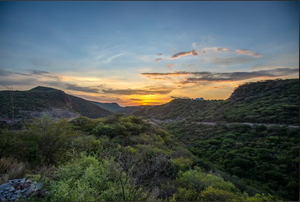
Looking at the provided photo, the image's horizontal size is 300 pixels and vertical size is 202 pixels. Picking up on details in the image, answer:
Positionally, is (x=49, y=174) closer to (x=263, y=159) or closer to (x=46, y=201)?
(x=46, y=201)

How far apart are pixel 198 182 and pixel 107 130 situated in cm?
736

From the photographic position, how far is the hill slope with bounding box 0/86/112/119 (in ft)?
40.8

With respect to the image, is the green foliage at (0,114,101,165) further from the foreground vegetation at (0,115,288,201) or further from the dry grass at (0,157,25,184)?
the dry grass at (0,157,25,184)

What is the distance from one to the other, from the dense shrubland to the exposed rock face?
33.4 ft

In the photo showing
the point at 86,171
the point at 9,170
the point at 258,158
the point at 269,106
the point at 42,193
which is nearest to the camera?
the point at 42,193

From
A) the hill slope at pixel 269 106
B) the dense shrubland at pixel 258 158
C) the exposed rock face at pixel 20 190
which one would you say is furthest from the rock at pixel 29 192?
the hill slope at pixel 269 106

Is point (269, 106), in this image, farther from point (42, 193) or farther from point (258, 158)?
point (42, 193)

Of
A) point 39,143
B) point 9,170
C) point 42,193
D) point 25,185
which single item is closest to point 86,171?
point 42,193

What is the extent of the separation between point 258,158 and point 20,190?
16.0 metres

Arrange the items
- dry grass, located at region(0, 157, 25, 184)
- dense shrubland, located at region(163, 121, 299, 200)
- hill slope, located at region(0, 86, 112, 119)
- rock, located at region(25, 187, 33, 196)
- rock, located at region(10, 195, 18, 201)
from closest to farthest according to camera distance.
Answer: rock, located at region(10, 195, 18, 201), rock, located at region(25, 187, 33, 196), dry grass, located at region(0, 157, 25, 184), dense shrubland, located at region(163, 121, 299, 200), hill slope, located at region(0, 86, 112, 119)

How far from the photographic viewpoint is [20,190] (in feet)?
9.55

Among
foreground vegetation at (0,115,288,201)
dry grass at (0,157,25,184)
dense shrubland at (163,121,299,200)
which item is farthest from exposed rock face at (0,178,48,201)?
dense shrubland at (163,121,299,200)

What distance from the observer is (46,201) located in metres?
2.69

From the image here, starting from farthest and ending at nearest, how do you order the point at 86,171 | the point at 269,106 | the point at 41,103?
1. the point at 269,106
2. the point at 41,103
3. the point at 86,171
